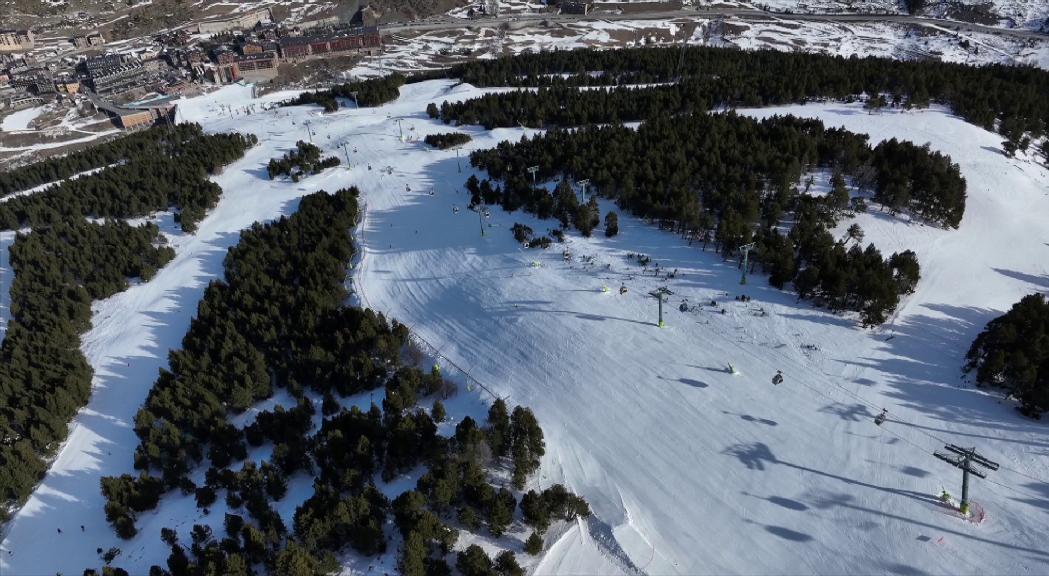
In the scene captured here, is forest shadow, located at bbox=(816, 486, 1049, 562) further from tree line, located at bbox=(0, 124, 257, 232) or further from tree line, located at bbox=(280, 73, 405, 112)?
tree line, located at bbox=(280, 73, 405, 112)

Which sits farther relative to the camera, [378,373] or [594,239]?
[594,239]

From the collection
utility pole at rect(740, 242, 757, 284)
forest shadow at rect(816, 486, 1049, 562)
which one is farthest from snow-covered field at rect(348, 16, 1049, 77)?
forest shadow at rect(816, 486, 1049, 562)

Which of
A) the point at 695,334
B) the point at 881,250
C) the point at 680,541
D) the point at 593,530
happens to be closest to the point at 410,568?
the point at 593,530

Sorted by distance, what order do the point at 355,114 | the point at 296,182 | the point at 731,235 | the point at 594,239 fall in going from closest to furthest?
the point at 731,235, the point at 594,239, the point at 296,182, the point at 355,114

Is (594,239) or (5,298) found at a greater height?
(594,239)

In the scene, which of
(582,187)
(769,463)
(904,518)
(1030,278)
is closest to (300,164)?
(582,187)

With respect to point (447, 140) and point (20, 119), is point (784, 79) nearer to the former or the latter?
point (447, 140)

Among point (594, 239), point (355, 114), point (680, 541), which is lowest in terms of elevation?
point (680, 541)

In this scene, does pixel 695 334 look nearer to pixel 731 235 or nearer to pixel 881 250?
pixel 731 235
